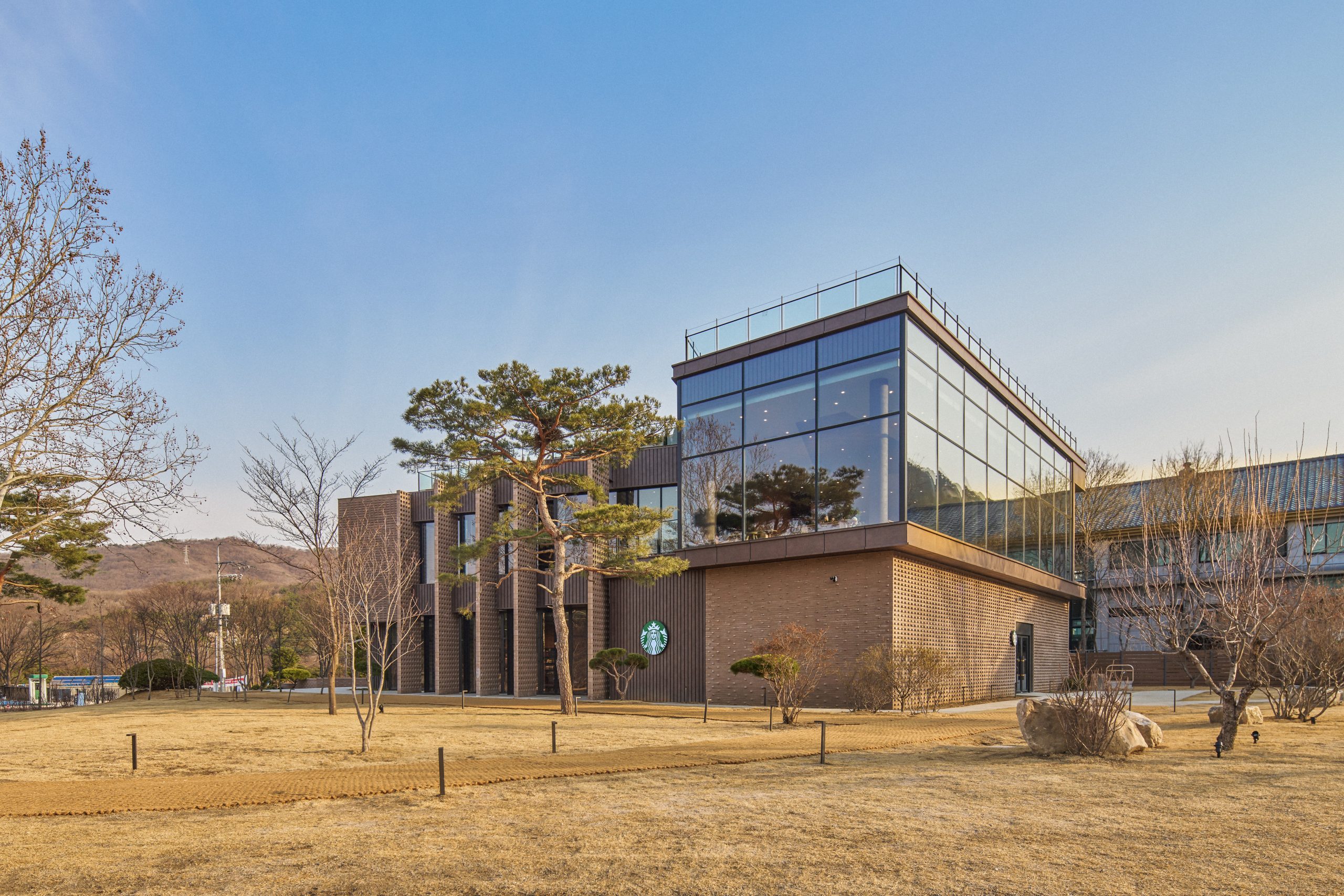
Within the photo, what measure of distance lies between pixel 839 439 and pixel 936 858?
17.9m

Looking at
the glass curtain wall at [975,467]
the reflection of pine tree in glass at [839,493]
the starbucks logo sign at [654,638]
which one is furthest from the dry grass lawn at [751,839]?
the starbucks logo sign at [654,638]

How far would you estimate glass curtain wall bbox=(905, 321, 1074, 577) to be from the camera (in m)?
23.6

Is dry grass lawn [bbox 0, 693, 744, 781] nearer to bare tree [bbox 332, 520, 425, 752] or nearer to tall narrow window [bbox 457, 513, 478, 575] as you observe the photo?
bare tree [bbox 332, 520, 425, 752]

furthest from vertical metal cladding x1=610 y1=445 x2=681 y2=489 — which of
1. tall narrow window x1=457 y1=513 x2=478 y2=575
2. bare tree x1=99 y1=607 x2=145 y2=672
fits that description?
bare tree x1=99 y1=607 x2=145 y2=672

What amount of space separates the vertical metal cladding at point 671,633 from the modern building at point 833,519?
0.05 meters

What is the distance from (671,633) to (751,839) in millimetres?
21636

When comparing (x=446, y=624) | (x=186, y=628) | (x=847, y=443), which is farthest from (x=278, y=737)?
(x=186, y=628)

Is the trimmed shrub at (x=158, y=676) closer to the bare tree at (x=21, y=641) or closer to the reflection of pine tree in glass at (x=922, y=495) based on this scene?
the bare tree at (x=21, y=641)

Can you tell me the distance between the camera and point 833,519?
77.9 ft

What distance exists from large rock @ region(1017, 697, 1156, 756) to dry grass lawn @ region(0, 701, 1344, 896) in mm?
1334

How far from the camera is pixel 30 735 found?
16297 mm

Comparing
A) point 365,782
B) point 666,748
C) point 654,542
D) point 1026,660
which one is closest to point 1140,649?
point 1026,660

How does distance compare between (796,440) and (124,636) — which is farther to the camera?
(124,636)

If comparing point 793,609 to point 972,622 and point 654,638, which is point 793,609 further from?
point 972,622
